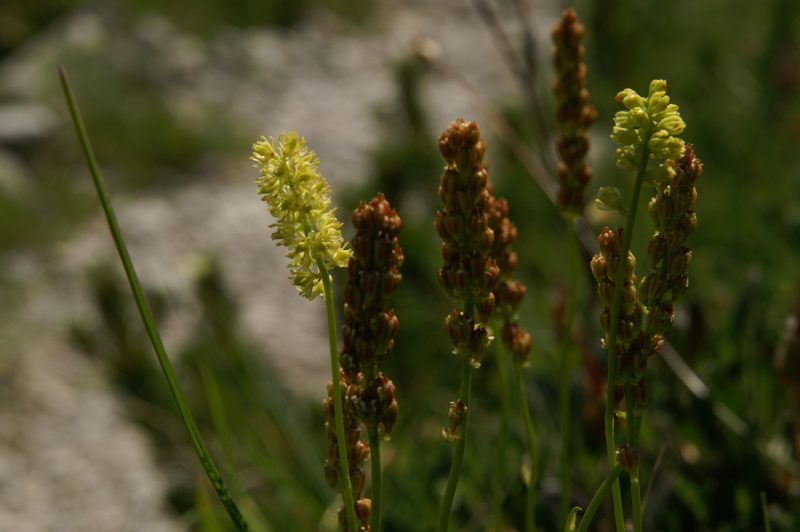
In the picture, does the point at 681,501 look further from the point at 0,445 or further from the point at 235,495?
the point at 0,445

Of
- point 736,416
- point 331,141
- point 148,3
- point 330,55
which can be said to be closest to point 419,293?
point 736,416

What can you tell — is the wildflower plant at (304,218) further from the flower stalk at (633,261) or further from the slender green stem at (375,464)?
the flower stalk at (633,261)

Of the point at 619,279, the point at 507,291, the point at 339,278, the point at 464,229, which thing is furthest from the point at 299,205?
the point at 339,278

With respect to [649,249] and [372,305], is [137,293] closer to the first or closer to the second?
[372,305]

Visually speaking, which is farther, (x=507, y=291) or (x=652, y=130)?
(x=507, y=291)

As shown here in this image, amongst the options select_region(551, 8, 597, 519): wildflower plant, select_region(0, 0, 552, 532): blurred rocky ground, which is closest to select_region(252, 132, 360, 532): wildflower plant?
select_region(551, 8, 597, 519): wildflower plant

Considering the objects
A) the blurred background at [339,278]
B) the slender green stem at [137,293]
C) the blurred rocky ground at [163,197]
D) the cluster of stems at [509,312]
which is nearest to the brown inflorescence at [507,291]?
the cluster of stems at [509,312]

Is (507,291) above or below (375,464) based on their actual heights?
above
